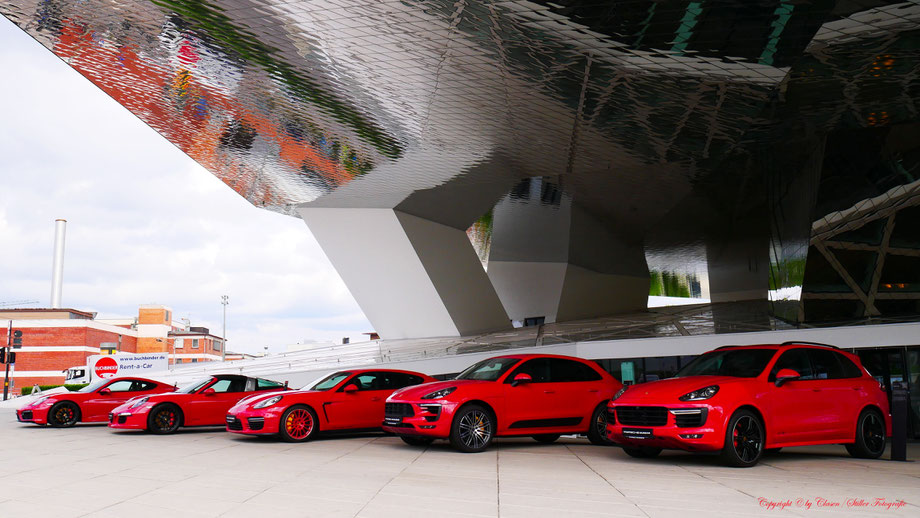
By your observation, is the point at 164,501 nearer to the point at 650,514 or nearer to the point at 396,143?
the point at 650,514

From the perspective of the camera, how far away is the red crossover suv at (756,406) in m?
8.57

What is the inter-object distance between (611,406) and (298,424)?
5.69m

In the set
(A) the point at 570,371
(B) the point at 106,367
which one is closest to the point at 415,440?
(A) the point at 570,371

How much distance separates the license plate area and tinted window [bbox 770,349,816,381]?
213cm

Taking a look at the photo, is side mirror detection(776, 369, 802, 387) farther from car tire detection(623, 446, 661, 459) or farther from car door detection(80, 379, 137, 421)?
car door detection(80, 379, 137, 421)

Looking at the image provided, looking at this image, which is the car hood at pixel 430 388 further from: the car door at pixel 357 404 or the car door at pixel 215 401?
the car door at pixel 215 401

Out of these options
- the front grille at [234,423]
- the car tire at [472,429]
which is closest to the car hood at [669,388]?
the car tire at [472,429]

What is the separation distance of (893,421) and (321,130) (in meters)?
15.5

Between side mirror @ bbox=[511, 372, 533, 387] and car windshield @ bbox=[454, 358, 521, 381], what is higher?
car windshield @ bbox=[454, 358, 521, 381]

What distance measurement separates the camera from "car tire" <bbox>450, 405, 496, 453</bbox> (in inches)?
406

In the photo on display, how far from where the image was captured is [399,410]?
36.0ft

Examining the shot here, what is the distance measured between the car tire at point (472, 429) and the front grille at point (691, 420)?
9.92ft

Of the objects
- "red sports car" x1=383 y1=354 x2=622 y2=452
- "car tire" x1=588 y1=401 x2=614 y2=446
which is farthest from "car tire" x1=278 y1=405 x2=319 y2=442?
"car tire" x1=588 y1=401 x2=614 y2=446

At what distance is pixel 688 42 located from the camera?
1440 cm
